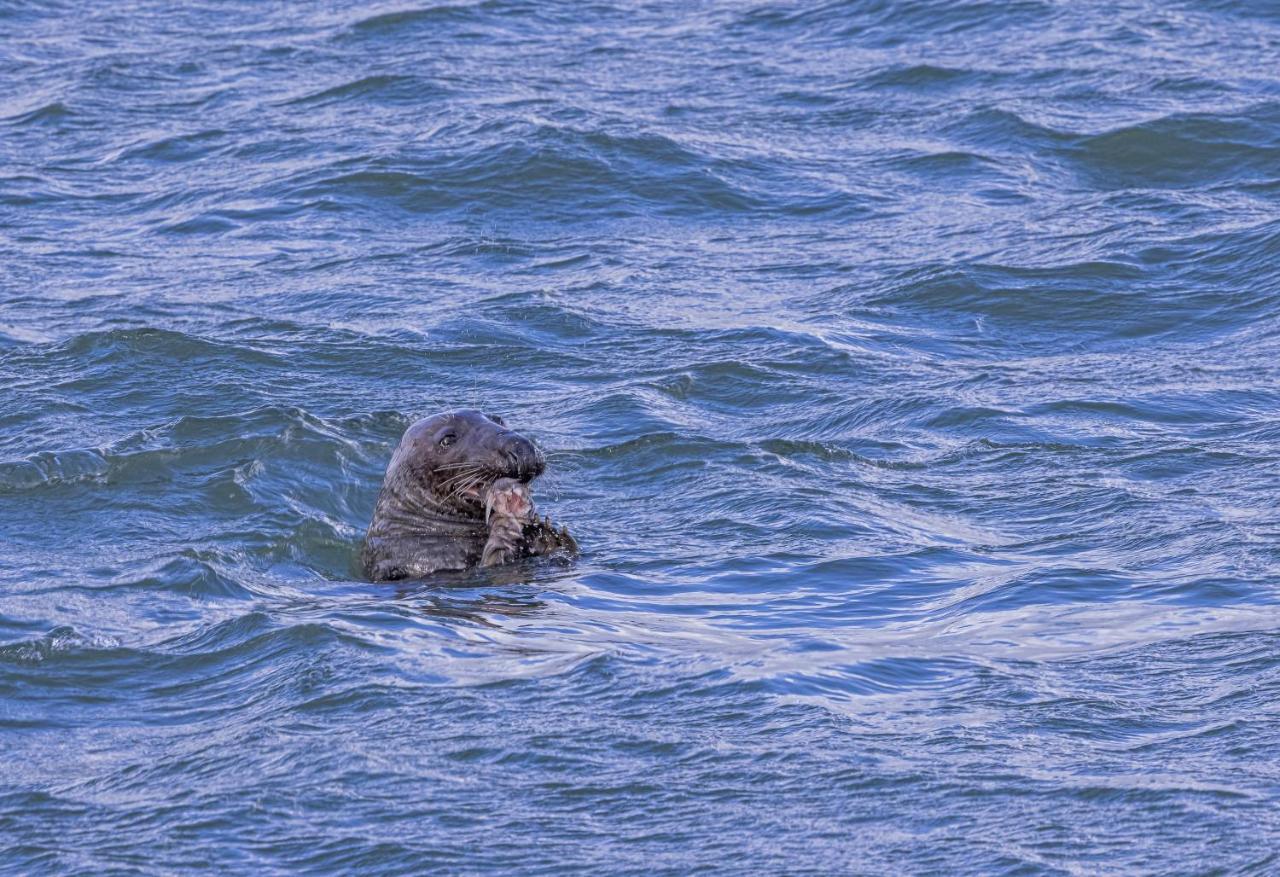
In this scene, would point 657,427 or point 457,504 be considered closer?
point 457,504

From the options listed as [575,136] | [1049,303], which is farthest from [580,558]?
[575,136]

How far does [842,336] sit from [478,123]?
553cm

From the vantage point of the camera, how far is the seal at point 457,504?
9320 millimetres

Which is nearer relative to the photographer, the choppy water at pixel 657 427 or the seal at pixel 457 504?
the choppy water at pixel 657 427

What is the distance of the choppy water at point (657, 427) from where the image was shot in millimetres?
6539

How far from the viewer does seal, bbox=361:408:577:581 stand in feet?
30.6

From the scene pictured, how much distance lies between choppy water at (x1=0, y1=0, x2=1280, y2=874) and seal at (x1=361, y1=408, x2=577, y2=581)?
0.74 feet

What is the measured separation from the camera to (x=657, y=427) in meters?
11.5

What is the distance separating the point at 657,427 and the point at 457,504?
6.47ft

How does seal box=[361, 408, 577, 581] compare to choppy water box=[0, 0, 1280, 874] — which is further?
seal box=[361, 408, 577, 581]

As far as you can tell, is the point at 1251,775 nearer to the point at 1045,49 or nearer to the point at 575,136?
the point at 575,136

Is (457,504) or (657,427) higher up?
(457,504)

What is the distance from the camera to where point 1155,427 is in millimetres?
11203

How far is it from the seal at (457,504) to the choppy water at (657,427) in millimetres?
226
